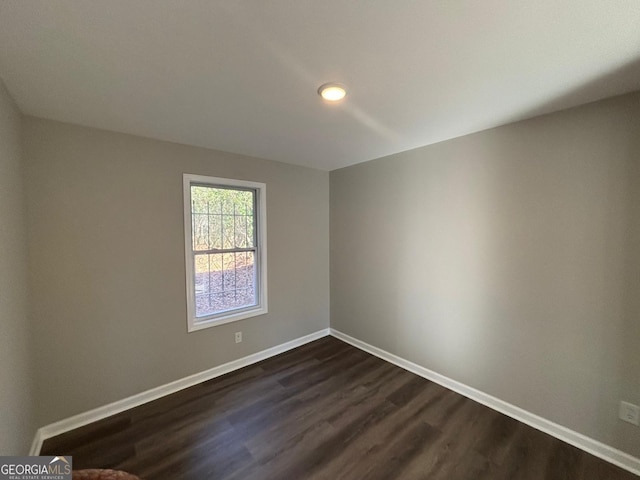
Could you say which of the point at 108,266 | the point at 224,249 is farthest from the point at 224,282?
the point at 108,266

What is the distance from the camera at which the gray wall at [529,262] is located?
5.37 ft

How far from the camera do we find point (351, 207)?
3.39m

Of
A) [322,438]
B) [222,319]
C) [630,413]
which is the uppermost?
[222,319]

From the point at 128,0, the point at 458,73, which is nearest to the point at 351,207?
the point at 458,73

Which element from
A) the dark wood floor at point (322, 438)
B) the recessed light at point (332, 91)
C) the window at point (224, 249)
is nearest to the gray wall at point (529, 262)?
the dark wood floor at point (322, 438)

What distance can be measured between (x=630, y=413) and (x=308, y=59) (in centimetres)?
290

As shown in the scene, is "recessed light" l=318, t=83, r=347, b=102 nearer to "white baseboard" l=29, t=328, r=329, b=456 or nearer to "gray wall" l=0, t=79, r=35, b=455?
"gray wall" l=0, t=79, r=35, b=455

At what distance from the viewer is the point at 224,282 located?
2852 millimetres

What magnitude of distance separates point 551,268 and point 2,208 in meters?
3.50

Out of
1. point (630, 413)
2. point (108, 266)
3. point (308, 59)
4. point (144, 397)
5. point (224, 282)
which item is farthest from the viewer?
point (224, 282)

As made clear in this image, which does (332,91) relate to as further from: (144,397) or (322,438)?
(144,397)

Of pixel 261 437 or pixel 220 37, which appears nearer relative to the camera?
pixel 220 37

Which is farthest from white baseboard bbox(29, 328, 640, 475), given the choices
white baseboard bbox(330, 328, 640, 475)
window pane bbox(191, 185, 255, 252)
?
window pane bbox(191, 185, 255, 252)

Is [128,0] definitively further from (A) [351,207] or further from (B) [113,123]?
(A) [351,207]
